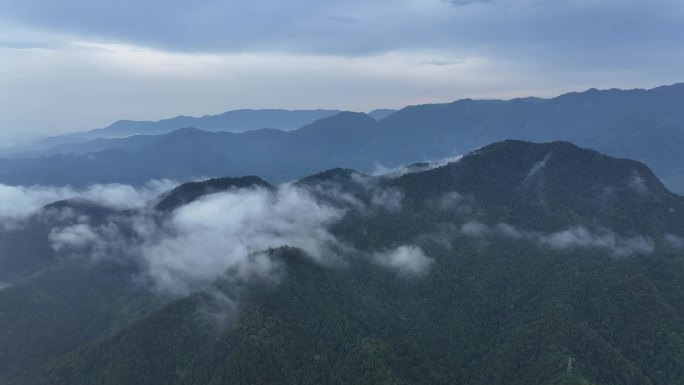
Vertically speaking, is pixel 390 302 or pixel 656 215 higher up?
pixel 656 215

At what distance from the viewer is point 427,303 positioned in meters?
150

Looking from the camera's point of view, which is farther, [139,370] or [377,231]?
[377,231]

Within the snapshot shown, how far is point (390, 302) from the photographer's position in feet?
497

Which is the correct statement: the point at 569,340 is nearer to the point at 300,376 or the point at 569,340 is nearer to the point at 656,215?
the point at 300,376

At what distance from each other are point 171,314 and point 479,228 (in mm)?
106403

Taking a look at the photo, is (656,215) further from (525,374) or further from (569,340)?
(525,374)


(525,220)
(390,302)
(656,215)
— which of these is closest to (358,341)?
(390,302)

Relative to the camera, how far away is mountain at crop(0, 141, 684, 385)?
115 meters

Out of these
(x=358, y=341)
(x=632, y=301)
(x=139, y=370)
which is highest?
(x=632, y=301)

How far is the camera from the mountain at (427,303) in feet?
378

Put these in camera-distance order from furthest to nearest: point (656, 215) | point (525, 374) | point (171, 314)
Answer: point (656, 215), point (171, 314), point (525, 374)

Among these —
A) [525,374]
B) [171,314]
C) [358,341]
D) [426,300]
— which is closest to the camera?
[525,374]

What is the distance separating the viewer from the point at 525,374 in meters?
110

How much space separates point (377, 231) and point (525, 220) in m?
52.4
